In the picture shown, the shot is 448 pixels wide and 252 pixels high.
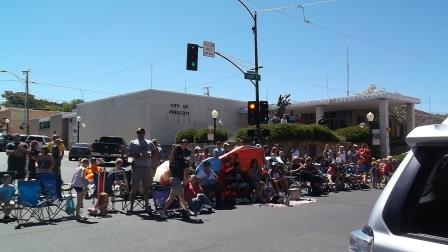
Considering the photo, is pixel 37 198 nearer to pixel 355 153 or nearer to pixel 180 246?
pixel 180 246

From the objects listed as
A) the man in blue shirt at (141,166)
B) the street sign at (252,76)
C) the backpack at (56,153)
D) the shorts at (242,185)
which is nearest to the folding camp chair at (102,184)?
the man in blue shirt at (141,166)

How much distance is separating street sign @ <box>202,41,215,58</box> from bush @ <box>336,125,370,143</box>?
50.8 ft

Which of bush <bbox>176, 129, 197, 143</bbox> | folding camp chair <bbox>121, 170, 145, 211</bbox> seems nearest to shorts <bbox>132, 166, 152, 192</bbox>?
folding camp chair <bbox>121, 170, 145, 211</bbox>

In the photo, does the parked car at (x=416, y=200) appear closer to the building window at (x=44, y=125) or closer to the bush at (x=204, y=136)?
the bush at (x=204, y=136)

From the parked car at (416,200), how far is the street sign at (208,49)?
2124cm

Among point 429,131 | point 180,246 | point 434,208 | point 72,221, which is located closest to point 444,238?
point 434,208

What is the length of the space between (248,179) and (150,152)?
415cm

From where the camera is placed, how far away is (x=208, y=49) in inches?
930

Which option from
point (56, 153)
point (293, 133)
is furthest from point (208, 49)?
point (56, 153)

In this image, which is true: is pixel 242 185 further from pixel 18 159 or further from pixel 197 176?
Answer: pixel 18 159

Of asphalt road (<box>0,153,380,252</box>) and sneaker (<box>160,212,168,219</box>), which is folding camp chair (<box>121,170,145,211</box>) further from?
sneaker (<box>160,212,168,219</box>)

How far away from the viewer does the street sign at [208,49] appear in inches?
924

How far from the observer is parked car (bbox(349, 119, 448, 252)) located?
2.41 metres

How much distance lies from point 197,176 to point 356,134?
24.0m
